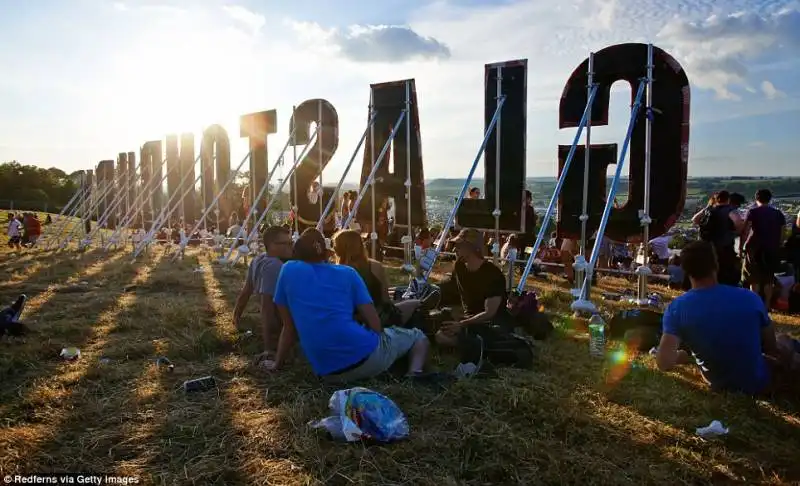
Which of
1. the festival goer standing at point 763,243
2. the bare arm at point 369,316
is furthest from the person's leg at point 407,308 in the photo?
the festival goer standing at point 763,243

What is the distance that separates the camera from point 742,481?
→ 330cm

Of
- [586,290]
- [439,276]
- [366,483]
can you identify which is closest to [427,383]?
[366,483]

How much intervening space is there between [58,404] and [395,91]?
8.28 m

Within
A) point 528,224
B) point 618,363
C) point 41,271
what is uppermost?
point 528,224

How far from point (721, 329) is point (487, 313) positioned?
1939 mm

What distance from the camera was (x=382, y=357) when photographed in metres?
4.68

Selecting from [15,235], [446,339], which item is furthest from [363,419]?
[15,235]

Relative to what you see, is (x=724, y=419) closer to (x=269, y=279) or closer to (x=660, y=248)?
(x=269, y=279)

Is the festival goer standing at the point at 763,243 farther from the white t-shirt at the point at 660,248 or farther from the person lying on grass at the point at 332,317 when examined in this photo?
the person lying on grass at the point at 332,317

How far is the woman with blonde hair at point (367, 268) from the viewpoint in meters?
5.33

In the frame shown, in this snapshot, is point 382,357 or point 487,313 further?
point 487,313

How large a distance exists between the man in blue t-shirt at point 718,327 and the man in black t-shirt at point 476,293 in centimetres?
159

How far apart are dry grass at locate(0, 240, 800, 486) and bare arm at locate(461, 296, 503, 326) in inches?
18.4

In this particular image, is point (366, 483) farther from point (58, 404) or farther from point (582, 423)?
point (58, 404)
